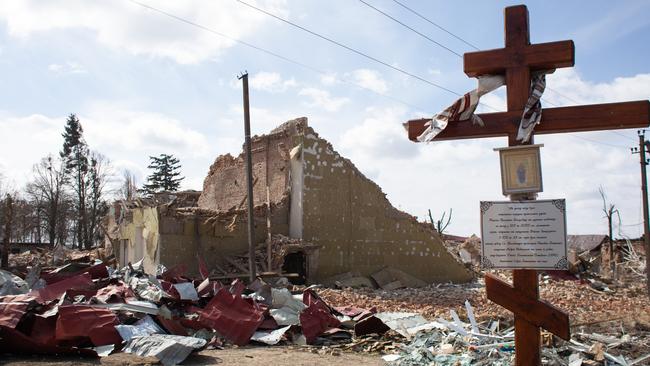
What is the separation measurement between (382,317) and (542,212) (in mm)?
5364

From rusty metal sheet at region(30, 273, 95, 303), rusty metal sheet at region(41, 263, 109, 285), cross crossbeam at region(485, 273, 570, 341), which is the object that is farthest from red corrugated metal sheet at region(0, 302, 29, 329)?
cross crossbeam at region(485, 273, 570, 341)

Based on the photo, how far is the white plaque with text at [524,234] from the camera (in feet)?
16.6

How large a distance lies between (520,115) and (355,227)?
1735 centimetres

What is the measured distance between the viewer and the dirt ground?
6.74 meters

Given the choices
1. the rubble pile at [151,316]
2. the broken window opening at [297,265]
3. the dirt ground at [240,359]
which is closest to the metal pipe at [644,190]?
the broken window opening at [297,265]

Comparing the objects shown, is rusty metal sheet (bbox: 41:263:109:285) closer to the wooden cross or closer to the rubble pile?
the rubble pile

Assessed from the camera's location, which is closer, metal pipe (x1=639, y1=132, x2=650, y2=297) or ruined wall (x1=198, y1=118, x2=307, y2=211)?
ruined wall (x1=198, y1=118, x2=307, y2=211)

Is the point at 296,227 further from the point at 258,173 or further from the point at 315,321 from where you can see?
the point at 315,321

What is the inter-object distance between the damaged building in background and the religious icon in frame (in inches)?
569

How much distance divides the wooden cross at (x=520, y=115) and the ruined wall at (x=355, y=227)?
51.6ft

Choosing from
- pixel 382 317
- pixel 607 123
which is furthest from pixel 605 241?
pixel 607 123

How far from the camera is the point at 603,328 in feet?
27.2

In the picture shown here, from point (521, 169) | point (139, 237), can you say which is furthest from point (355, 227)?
point (521, 169)

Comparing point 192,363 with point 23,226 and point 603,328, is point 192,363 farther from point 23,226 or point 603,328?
point 23,226
